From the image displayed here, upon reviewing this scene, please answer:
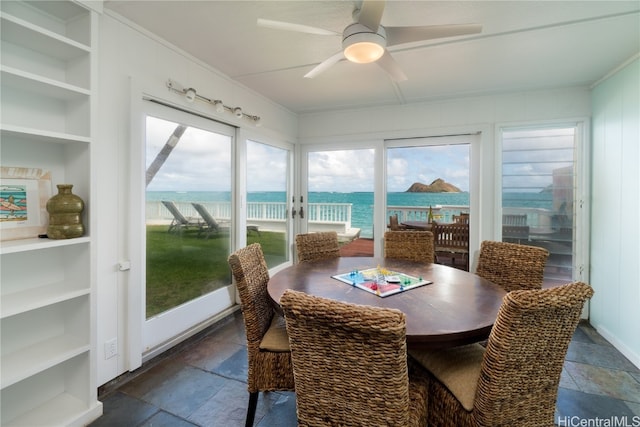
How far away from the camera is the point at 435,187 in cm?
368

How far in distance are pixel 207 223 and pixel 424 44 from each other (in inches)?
95.8

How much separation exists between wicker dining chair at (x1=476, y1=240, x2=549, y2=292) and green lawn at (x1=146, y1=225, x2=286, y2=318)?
7.80 feet

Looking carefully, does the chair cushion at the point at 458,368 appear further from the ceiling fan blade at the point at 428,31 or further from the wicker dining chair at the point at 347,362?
the ceiling fan blade at the point at 428,31

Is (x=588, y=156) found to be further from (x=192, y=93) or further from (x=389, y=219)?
(x=192, y=93)

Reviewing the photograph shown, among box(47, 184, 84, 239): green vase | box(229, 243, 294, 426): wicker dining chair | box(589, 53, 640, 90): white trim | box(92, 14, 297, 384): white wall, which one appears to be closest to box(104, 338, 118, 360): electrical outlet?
box(92, 14, 297, 384): white wall

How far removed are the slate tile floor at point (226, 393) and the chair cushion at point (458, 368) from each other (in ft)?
2.71

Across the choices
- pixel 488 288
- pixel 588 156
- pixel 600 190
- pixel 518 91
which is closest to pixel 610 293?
pixel 600 190

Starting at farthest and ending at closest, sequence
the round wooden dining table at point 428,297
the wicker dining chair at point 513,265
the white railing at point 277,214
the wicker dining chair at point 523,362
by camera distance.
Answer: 1. the white railing at point 277,214
2. the wicker dining chair at point 513,265
3. the round wooden dining table at point 428,297
4. the wicker dining chair at point 523,362

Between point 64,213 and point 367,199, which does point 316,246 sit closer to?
point 367,199

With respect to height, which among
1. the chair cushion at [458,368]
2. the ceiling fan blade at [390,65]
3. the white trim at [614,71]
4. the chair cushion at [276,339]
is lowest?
the chair cushion at [458,368]

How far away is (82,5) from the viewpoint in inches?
63.2

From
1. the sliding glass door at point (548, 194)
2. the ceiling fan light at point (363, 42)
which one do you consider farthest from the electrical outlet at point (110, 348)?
the sliding glass door at point (548, 194)

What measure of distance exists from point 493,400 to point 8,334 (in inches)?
92.6

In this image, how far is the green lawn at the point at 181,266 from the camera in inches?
93.7
